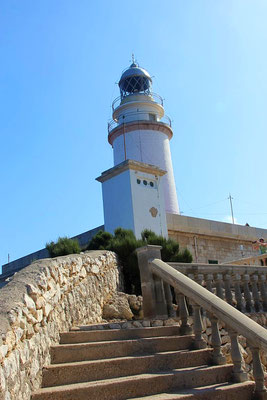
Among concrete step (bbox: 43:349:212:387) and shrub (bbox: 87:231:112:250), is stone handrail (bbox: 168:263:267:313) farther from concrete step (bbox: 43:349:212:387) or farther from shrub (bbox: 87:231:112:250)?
shrub (bbox: 87:231:112:250)

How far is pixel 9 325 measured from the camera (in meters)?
3.57

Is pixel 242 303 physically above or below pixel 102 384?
above

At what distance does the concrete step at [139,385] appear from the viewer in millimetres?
4168

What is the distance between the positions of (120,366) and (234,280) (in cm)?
367

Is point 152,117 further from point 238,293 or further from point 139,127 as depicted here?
point 238,293

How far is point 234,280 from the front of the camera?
792 centimetres

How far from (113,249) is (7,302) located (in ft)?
20.7

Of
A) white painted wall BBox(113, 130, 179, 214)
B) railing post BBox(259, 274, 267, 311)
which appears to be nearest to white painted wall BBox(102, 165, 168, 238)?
white painted wall BBox(113, 130, 179, 214)

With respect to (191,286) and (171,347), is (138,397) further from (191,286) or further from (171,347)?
(191,286)

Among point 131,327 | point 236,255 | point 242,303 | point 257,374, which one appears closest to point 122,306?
point 131,327

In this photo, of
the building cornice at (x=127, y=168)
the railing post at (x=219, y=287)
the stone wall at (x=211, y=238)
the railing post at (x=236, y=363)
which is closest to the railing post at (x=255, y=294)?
the railing post at (x=219, y=287)

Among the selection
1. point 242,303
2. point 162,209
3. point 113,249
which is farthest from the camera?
point 162,209

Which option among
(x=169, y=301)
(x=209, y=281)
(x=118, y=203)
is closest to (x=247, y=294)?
(x=209, y=281)

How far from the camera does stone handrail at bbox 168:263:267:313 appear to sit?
24.6 ft
